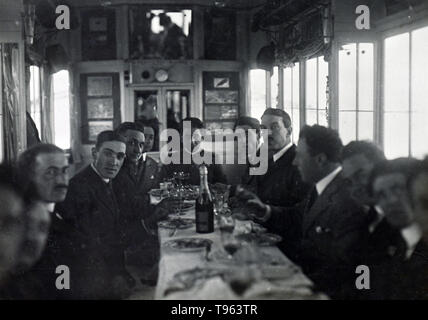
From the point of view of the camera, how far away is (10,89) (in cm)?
301

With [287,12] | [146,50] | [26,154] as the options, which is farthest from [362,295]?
[146,50]

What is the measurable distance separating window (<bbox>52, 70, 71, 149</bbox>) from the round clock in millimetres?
1131

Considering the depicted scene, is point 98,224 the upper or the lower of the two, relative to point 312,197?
lower

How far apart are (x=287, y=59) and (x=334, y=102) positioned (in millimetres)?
1547

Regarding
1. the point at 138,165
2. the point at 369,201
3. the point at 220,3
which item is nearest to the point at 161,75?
the point at 220,3

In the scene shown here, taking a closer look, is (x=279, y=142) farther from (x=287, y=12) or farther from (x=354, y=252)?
(x=287, y=12)

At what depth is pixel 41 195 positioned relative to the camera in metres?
1.97

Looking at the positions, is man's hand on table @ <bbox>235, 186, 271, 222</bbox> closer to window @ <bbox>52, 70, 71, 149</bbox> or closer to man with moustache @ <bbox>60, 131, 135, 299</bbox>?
man with moustache @ <bbox>60, 131, 135, 299</bbox>

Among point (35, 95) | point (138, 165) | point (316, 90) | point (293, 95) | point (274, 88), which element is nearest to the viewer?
point (138, 165)

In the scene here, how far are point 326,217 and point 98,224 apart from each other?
119 centimetres

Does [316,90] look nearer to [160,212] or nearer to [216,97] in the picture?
[216,97]

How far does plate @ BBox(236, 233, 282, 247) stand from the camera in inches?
76.1

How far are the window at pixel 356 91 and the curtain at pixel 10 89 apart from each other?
2255 mm

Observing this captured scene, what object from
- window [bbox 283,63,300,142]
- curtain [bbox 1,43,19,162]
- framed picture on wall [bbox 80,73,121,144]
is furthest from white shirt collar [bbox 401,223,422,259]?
framed picture on wall [bbox 80,73,121,144]
